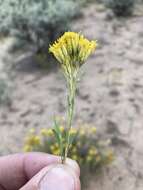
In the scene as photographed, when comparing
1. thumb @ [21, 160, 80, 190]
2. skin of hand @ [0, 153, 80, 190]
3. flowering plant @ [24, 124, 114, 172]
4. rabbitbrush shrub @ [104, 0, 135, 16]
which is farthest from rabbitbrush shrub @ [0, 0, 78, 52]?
thumb @ [21, 160, 80, 190]

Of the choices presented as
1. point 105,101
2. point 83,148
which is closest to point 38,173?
point 83,148

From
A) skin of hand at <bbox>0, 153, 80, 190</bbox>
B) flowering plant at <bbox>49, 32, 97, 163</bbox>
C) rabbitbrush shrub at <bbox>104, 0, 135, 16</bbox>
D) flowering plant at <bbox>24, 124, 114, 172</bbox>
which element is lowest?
rabbitbrush shrub at <bbox>104, 0, 135, 16</bbox>

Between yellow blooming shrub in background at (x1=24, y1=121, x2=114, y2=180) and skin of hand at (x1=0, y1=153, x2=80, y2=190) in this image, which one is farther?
yellow blooming shrub in background at (x1=24, y1=121, x2=114, y2=180)

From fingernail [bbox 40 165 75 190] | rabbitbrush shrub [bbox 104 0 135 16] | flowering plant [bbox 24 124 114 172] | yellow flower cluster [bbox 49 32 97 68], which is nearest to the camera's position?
yellow flower cluster [bbox 49 32 97 68]

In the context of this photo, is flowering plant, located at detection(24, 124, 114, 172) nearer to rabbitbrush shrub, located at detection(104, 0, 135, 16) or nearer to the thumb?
the thumb

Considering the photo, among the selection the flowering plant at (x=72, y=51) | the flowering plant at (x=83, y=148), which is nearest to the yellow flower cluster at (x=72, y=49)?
the flowering plant at (x=72, y=51)

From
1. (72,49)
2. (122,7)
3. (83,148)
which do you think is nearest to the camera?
(72,49)

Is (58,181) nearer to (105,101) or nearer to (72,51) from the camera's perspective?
(72,51)
